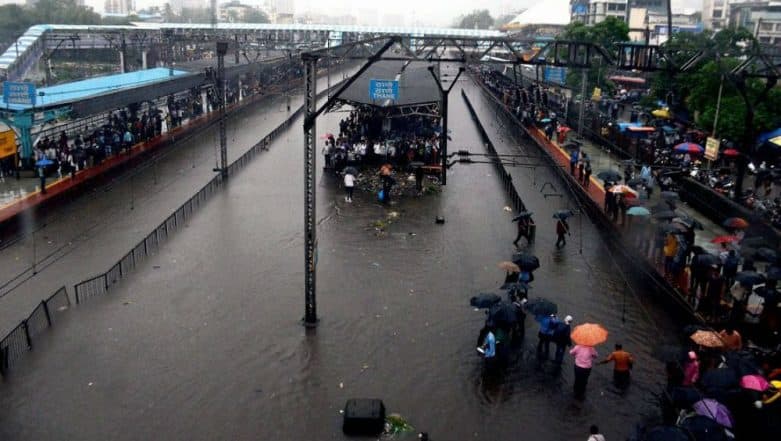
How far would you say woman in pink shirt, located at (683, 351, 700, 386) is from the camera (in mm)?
10164

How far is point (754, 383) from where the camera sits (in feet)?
29.4

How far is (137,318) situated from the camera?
43.4 ft

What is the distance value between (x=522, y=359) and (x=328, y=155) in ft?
54.9

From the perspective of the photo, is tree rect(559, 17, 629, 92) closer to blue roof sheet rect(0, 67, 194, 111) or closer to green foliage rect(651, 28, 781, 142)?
green foliage rect(651, 28, 781, 142)

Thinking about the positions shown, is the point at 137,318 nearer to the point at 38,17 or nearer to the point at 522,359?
the point at 522,359

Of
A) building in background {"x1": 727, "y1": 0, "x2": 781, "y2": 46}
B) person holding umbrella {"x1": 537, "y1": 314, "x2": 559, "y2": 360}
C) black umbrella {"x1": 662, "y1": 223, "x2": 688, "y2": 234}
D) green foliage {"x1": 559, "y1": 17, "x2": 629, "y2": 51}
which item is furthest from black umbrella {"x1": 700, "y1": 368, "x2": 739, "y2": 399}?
building in background {"x1": 727, "y1": 0, "x2": 781, "y2": 46}

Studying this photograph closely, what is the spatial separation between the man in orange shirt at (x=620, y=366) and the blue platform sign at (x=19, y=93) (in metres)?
20.5

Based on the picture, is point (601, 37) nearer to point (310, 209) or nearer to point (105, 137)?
point (105, 137)

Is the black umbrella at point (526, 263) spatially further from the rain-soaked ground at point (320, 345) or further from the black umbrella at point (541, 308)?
the black umbrella at point (541, 308)

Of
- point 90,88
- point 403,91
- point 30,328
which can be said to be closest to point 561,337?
point 30,328

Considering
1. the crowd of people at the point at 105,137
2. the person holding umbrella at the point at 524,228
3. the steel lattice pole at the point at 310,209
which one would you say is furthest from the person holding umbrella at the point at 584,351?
the crowd of people at the point at 105,137

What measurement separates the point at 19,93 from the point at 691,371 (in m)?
22.1

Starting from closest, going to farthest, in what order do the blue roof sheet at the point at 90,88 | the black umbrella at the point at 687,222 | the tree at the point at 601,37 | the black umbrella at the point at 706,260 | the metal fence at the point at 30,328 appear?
the metal fence at the point at 30,328 → the black umbrella at the point at 706,260 → the black umbrella at the point at 687,222 → the blue roof sheet at the point at 90,88 → the tree at the point at 601,37

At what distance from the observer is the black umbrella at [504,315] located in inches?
446
